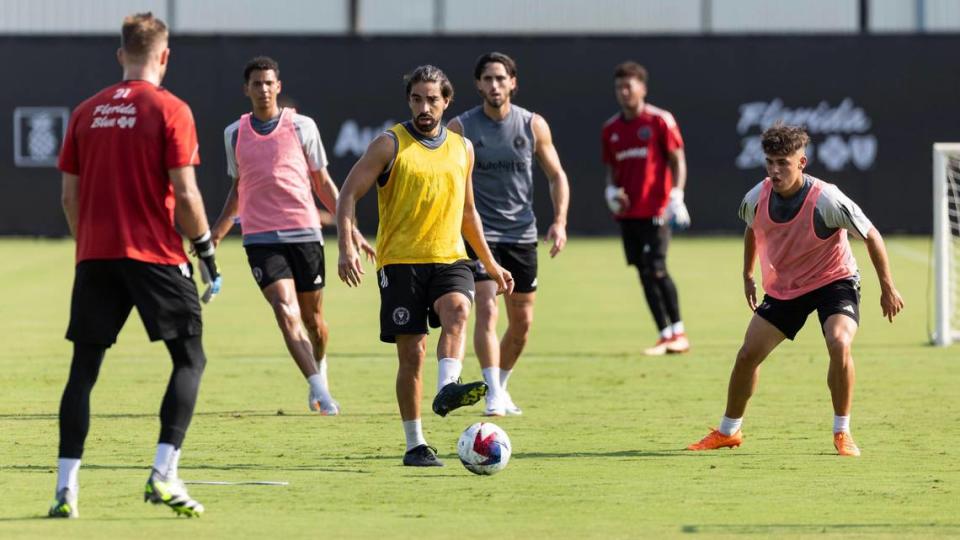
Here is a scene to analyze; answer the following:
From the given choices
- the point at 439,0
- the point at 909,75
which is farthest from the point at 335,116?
the point at 909,75

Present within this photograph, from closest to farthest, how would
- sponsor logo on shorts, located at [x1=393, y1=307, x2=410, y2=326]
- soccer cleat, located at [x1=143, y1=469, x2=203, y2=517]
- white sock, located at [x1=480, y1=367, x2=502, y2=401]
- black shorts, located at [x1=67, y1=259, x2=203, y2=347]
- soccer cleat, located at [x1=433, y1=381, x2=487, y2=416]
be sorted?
soccer cleat, located at [x1=143, y1=469, x2=203, y2=517] → black shorts, located at [x1=67, y1=259, x2=203, y2=347] → soccer cleat, located at [x1=433, y1=381, x2=487, y2=416] → sponsor logo on shorts, located at [x1=393, y1=307, x2=410, y2=326] → white sock, located at [x1=480, y1=367, x2=502, y2=401]

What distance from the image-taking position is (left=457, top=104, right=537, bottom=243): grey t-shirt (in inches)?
445

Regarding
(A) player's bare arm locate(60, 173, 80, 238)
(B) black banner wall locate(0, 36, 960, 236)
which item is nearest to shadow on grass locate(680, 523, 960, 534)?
(A) player's bare arm locate(60, 173, 80, 238)

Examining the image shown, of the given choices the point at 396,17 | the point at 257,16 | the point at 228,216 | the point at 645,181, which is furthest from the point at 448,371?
the point at 396,17

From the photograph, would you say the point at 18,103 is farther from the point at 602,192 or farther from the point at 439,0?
the point at 602,192

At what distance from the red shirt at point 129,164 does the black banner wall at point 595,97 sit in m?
22.3

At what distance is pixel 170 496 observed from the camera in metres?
7.34

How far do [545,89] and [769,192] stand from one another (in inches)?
811

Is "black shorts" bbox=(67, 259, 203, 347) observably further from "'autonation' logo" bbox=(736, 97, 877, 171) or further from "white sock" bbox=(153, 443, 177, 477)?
"'autonation' logo" bbox=(736, 97, 877, 171)

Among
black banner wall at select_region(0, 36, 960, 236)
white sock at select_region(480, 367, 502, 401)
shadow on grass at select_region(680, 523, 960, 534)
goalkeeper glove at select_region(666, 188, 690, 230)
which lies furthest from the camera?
black banner wall at select_region(0, 36, 960, 236)

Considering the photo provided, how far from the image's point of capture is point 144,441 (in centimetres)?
988

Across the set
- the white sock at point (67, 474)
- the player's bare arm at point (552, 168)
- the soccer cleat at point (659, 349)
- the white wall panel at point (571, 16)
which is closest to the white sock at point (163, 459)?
the white sock at point (67, 474)

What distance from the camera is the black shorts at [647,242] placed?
15078 millimetres

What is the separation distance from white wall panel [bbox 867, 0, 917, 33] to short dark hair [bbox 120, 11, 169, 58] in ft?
84.2
